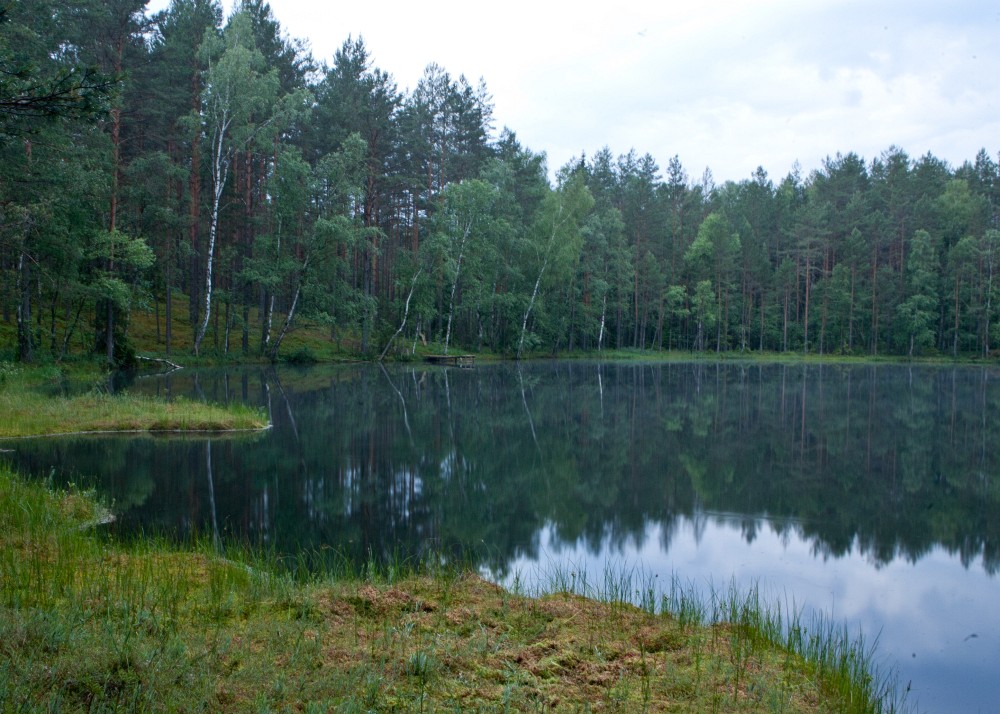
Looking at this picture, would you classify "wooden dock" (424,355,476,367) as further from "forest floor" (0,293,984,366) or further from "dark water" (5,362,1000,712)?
"dark water" (5,362,1000,712)

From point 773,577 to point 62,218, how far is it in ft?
85.6

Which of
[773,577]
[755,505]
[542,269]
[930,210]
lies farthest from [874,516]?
[930,210]

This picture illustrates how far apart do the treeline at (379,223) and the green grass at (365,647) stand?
473cm

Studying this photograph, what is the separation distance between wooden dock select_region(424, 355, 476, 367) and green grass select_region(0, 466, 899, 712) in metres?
39.6

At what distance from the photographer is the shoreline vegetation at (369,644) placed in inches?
158

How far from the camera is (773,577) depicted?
8555 mm

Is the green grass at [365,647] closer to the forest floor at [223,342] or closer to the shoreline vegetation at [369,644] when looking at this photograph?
the shoreline vegetation at [369,644]

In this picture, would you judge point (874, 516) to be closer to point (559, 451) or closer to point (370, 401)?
point (559, 451)

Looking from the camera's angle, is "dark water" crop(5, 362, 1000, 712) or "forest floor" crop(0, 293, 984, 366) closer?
"dark water" crop(5, 362, 1000, 712)

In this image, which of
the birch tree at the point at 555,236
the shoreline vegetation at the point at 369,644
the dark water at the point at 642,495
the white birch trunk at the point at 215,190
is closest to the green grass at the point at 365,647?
the shoreline vegetation at the point at 369,644

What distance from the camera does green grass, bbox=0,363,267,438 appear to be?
52.2ft

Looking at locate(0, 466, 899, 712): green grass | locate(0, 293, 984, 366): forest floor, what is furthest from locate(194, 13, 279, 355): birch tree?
locate(0, 466, 899, 712): green grass

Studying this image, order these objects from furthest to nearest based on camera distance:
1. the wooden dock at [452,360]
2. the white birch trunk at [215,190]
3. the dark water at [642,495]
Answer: the wooden dock at [452,360], the white birch trunk at [215,190], the dark water at [642,495]

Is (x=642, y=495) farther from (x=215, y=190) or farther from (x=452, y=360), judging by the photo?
(x=452, y=360)
